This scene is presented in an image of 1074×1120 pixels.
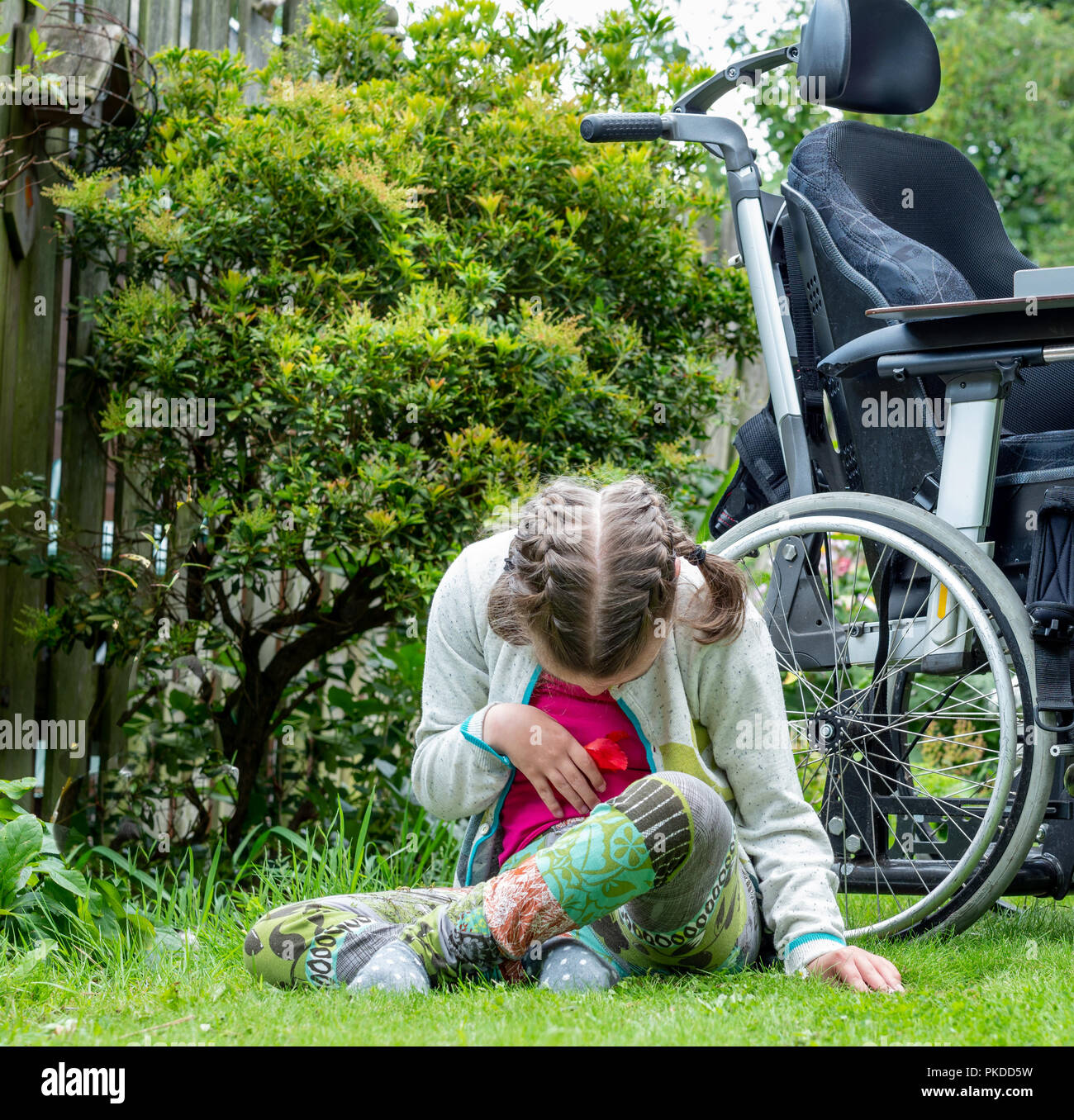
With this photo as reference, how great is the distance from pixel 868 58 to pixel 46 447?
2.06 metres

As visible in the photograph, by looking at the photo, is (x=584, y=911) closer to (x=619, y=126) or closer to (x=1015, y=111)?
(x=619, y=126)

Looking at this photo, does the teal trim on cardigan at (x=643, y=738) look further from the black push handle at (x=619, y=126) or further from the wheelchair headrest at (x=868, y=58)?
the wheelchair headrest at (x=868, y=58)

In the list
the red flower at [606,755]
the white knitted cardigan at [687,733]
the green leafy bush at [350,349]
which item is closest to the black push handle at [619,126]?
the green leafy bush at [350,349]

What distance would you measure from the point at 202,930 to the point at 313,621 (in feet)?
3.52

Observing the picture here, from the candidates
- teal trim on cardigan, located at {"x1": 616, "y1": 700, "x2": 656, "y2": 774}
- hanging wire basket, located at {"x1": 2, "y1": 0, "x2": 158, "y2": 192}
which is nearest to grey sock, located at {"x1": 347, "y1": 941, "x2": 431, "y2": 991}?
teal trim on cardigan, located at {"x1": 616, "y1": 700, "x2": 656, "y2": 774}

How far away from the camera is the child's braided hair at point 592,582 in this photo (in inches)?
67.3

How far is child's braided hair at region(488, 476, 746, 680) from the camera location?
1.71 metres

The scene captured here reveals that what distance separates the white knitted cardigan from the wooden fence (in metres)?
1.36

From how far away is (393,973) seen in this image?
176 cm

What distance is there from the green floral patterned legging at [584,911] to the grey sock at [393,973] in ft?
0.08

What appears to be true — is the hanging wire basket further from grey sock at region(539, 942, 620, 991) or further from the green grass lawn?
grey sock at region(539, 942, 620, 991)

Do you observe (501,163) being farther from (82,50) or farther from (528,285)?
(82,50)

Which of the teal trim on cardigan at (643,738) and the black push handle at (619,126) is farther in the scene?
the black push handle at (619,126)
